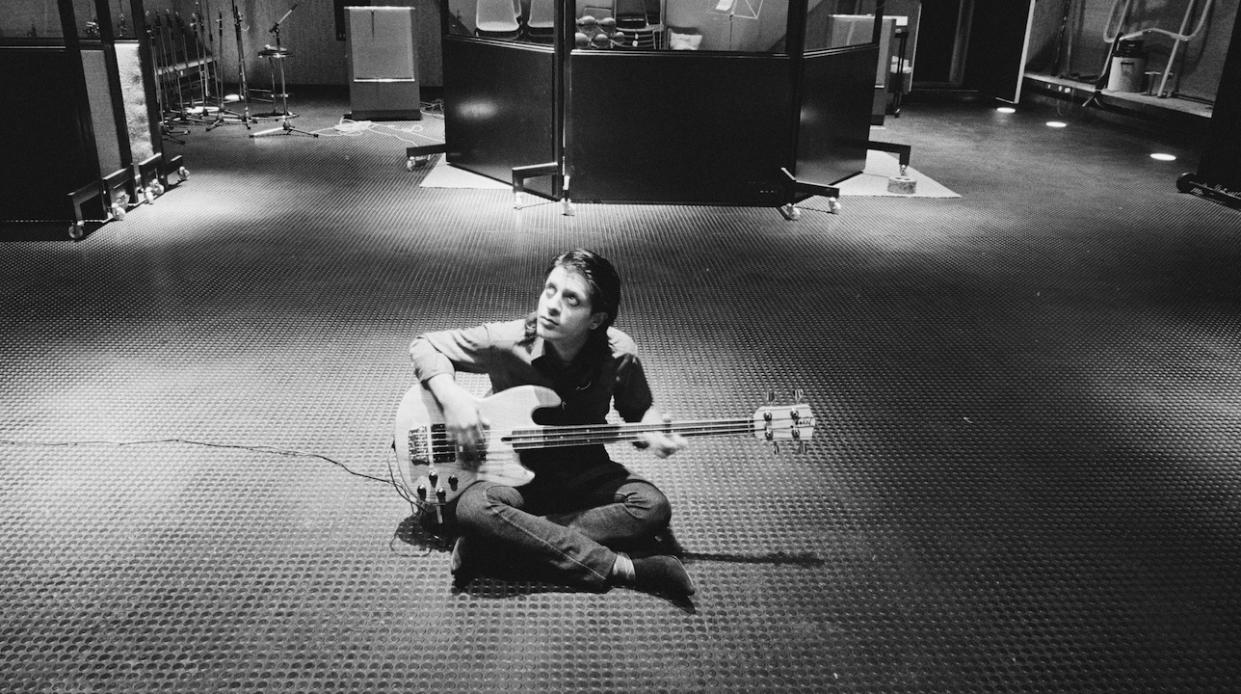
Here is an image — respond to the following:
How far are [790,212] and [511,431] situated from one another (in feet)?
12.8

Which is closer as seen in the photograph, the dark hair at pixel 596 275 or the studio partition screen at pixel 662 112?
the dark hair at pixel 596 275

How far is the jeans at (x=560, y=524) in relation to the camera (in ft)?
6.64

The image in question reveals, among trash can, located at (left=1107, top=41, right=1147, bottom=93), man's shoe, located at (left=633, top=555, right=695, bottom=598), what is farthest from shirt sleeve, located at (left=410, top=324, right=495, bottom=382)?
trash can, located at (left=1107, top=41, right=1147, bottom=93)

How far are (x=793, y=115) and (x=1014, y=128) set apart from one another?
14.9ft

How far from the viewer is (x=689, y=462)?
271 cm

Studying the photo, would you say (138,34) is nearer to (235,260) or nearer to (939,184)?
(235,260)

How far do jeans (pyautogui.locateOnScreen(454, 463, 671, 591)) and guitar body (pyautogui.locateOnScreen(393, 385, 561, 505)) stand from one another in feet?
0.15

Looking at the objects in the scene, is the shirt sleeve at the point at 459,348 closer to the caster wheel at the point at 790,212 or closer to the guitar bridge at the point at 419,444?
the guitar bridge at the point at 419,444

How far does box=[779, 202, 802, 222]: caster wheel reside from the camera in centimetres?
557

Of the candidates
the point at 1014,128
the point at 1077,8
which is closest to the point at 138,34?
the point at 1014,128

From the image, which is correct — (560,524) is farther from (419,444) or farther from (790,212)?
(790,212)

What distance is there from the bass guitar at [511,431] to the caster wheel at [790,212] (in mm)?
3691

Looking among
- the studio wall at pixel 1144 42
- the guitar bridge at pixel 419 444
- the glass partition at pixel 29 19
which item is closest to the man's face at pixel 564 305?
the guitar bridge at pixel 419 444

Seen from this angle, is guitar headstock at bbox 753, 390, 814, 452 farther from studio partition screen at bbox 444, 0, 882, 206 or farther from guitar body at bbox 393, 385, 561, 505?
studio partition screen at bbox 444, 0, 882, 206
